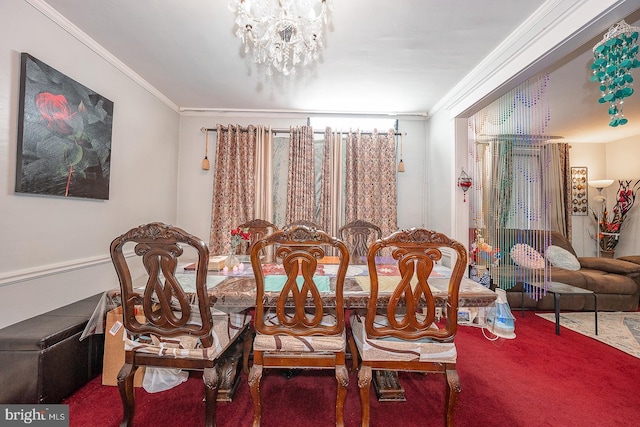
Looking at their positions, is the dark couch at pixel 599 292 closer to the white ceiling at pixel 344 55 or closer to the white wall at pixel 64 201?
the white ceiling at pixel 344 55

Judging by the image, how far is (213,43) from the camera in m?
2.33

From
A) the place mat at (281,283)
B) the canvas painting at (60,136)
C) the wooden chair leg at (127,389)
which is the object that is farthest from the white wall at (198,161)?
the wooden chair leg at (127,389)

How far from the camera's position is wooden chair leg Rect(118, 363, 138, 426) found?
141 cm

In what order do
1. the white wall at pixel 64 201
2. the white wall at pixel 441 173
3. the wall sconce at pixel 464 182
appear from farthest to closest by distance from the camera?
1. the white wall at pixel 441 173
2. the wall sconce at pixel 464 182
3. the white wall at pixel 64 201

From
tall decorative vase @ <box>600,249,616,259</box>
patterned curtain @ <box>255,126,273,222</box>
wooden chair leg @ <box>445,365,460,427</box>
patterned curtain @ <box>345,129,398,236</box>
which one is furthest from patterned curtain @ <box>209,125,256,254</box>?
tall decorative vase @ <box>600,249,616,259</box>

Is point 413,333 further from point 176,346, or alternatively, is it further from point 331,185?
point 331,185

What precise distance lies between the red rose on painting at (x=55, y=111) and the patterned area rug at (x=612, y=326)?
492 cm

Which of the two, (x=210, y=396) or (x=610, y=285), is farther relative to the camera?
(x=610, y=285)

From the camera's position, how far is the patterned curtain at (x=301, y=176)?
3768 mm

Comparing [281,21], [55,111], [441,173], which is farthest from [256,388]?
[441,173]

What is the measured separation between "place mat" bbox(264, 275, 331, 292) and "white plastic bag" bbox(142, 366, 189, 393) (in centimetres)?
89

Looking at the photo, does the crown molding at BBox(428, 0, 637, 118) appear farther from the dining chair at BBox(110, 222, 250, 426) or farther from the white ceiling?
the dining chair at BBox(110, 222, 250, 426)

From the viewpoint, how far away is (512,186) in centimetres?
277

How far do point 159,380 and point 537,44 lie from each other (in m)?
3.50
